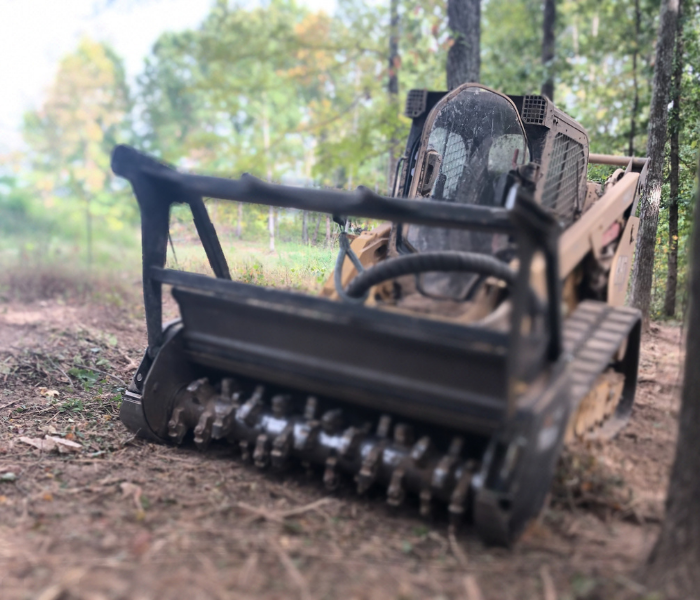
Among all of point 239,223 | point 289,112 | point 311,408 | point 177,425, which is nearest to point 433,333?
point 311,408

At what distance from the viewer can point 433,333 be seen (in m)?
2.83

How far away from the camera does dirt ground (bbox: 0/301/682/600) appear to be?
2465 mm

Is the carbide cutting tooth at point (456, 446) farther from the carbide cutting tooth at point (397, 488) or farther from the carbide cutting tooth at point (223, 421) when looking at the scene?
the carbide cutting tooth at point (223, 421)

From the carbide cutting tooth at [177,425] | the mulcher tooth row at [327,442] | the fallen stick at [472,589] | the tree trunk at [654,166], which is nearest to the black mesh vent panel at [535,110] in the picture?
the tree trunk at [654,166]

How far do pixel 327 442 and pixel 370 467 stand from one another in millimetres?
311

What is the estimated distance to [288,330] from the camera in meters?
3.29

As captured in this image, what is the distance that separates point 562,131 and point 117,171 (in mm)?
3182

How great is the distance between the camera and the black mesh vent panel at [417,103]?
199 inches

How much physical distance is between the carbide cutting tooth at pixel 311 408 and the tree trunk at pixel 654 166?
4.07m

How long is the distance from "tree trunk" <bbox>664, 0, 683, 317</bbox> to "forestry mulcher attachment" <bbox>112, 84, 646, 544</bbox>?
1.59m

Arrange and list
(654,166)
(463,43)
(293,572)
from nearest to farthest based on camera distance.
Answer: (293,572) → (654,166) → (463,43)

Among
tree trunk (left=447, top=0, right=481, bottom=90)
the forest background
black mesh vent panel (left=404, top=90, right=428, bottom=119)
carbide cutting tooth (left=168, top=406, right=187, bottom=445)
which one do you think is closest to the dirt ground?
carbide cutting tooth (left=168, top=406, right=187, bottom=445)

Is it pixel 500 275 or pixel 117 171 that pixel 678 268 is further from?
pixel 117 171

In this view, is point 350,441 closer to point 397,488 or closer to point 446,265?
point 397,488
